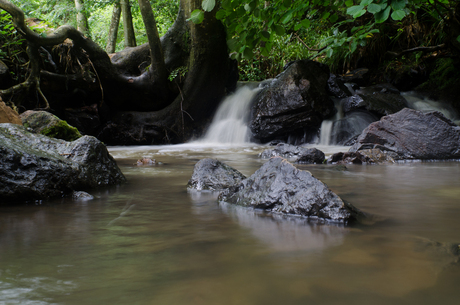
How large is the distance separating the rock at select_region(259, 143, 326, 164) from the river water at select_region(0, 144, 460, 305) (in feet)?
8.74

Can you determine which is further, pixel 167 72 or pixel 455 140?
pixel 167 72

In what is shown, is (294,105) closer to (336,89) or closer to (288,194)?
(336,89)

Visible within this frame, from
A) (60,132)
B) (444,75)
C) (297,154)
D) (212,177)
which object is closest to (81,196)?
(212,177)

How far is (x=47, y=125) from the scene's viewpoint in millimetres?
5668

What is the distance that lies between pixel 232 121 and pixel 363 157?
571 cm

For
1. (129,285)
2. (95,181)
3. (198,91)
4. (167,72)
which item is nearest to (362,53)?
(198,91)

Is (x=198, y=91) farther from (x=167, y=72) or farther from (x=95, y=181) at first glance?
(x=95, y=181)

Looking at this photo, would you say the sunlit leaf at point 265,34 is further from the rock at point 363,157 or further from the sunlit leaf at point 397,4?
the rock at point 363,157

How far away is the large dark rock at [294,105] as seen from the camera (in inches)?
352

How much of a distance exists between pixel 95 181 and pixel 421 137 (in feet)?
17.3

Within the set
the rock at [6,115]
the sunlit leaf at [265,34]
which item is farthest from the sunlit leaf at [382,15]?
the rock at [6,115]

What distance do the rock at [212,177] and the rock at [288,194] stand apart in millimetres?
470

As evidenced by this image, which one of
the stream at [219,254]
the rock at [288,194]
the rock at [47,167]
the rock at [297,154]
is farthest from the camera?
the rock at [297,154]

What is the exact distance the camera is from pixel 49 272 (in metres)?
1.38
